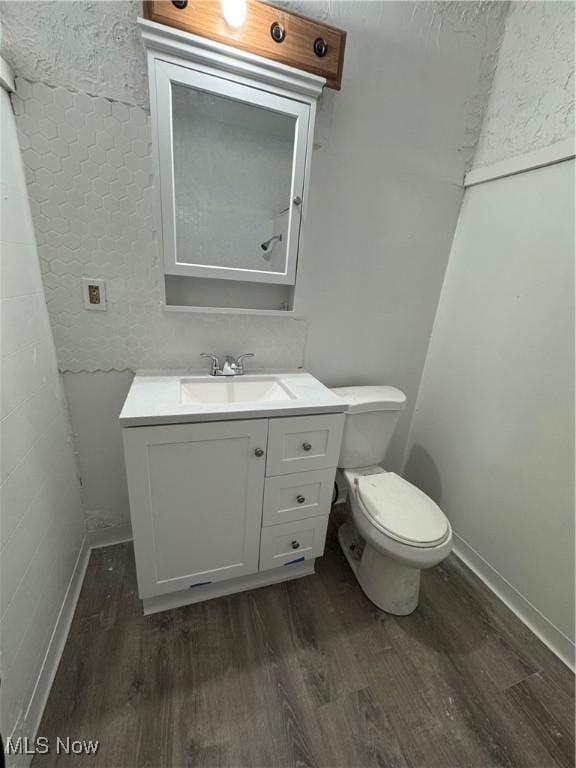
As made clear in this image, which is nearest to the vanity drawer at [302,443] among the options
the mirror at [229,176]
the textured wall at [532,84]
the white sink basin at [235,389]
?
the white sink basin at [235,389]

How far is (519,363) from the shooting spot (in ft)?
4.21

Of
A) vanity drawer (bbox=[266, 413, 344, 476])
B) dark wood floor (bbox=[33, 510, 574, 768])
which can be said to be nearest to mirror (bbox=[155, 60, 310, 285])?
vanity drawer (bbox=[266, 413, 344, 476])

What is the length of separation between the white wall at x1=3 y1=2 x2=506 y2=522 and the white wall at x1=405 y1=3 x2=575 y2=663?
0.47ft

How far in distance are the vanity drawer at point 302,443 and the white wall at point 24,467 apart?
0.70 metres

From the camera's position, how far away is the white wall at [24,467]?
2.53 feet

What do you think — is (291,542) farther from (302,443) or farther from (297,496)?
(302,443)

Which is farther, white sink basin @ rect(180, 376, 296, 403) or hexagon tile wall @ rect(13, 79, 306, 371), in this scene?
white sink basin @ rect(180, 376, 296, 403)

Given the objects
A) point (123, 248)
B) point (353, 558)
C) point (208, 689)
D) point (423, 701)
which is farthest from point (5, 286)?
point (423, 701)

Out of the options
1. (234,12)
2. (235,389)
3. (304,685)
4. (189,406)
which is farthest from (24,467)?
(234,12)

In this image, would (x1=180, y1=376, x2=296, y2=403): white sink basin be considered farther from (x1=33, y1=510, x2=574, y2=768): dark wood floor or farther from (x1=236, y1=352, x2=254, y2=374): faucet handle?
(x1=33, y1=510, x2=574, y2=768): dark wood floor

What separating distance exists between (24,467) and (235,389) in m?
0.71

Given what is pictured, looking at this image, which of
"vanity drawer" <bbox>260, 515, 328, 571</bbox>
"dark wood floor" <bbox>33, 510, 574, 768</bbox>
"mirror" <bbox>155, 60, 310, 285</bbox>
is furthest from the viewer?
"vanity drawer" <bbox>260, 515, 328, 571</bbox>

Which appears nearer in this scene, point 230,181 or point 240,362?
point 230,181

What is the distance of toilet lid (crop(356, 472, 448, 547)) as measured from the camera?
111cm
